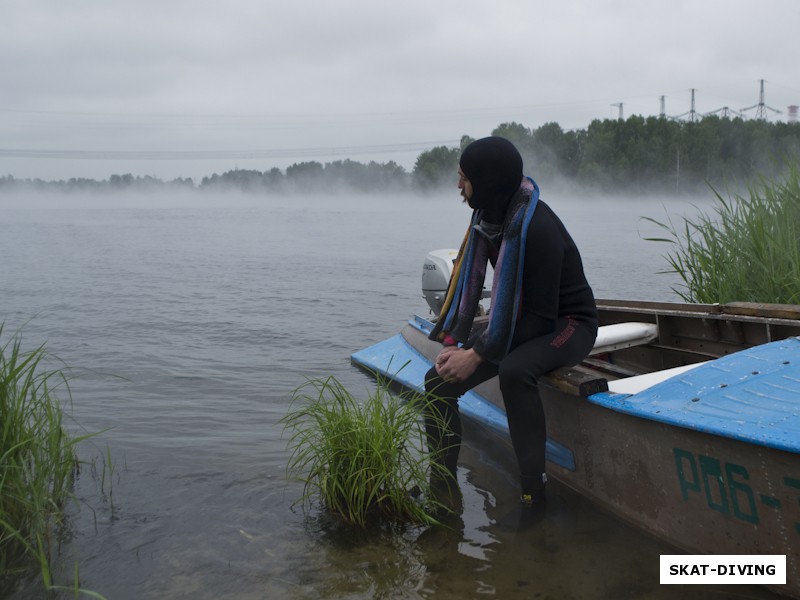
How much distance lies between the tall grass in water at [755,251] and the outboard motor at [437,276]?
2152 millimetres

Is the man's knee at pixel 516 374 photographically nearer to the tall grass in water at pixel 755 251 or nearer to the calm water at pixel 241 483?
the calm water at pixel 241 483

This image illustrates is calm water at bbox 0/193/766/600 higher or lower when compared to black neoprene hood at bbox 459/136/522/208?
lower

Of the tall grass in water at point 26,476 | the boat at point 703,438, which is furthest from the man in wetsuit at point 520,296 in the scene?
the tall grass in water at point 26,476

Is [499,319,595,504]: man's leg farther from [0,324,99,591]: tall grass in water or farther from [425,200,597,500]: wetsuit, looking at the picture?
[0,324,99,591]: tall grass in water

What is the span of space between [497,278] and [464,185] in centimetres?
52

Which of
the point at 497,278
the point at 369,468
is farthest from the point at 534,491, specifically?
the point at 497,278

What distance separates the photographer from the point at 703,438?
3178 mm

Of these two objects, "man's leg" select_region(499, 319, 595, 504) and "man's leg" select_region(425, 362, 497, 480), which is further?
"man's leg" select_region(425, 362, 497, 480)

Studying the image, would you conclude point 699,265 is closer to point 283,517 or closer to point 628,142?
point 283,517

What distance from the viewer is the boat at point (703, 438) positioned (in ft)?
9.76

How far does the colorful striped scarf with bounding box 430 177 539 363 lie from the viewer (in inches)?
146

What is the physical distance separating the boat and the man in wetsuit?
23cm

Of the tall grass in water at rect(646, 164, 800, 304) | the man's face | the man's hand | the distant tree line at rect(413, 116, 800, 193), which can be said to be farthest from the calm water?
the distant tree line at rect(413, 116, 800, 193)

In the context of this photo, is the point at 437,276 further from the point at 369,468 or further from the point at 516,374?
the point at 516,374
